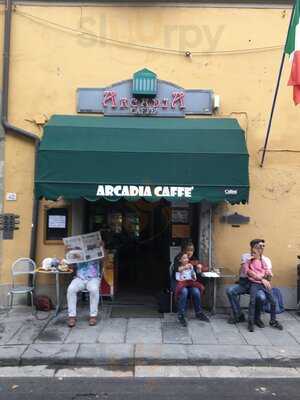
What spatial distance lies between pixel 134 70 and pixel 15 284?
443 cm

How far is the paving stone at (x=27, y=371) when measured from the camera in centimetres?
659

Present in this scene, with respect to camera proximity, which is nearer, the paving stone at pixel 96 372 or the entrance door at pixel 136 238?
the paving stone at pixel 96 372

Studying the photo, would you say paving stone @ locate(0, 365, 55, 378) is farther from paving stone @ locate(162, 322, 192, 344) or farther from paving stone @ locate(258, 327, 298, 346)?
paving stone @ locate(258, 327, 298, 346)

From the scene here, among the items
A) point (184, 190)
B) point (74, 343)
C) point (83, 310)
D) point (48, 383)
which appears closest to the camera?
point (48, 383)

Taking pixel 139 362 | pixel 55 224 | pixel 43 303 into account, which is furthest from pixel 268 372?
pixel 55 224

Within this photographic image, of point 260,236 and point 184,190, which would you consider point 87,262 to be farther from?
point 260,236

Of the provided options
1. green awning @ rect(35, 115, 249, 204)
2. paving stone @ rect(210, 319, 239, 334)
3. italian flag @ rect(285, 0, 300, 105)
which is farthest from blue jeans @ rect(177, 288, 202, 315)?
italian flag @ rect(285, 0, 300, 105)

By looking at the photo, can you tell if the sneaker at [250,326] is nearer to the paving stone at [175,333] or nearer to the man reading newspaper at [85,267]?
the paving stone at [175,333]

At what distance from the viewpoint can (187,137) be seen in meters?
8.84

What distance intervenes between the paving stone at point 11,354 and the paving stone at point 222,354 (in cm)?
227

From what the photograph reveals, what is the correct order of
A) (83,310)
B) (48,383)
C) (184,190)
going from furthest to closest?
(83,310) → (184,190) → (48,383)

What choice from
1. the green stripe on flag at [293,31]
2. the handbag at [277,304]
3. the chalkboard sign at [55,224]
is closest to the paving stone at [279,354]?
the handbag at [277,304]

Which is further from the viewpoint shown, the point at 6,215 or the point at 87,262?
the point at 6,215

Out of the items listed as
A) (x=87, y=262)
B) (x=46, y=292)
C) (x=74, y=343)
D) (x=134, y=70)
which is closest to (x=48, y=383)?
(x=74, y=343)
